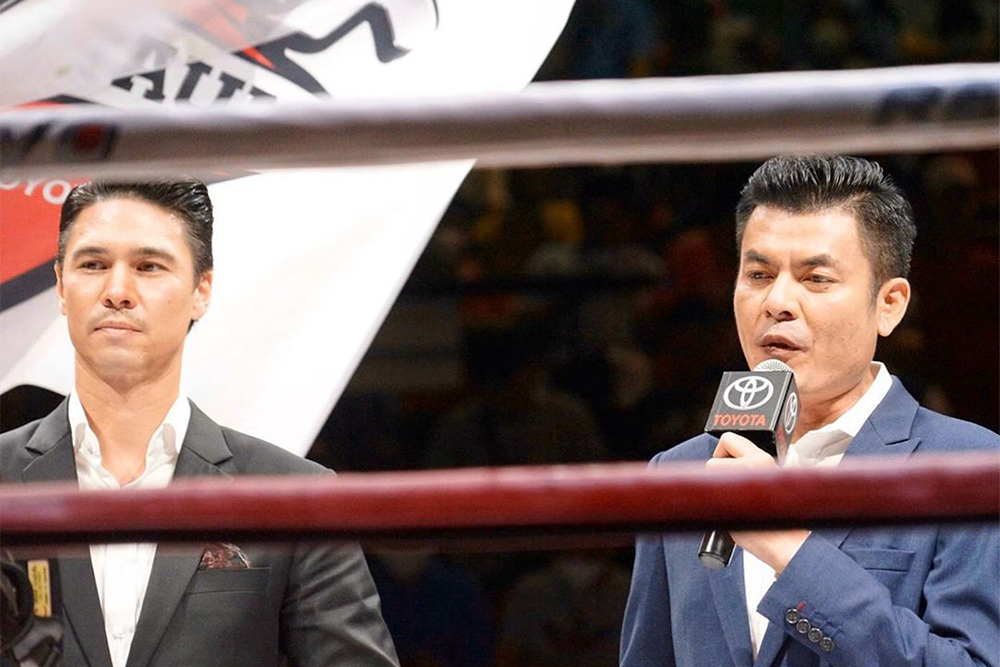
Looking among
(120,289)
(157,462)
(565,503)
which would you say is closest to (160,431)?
(157,462)

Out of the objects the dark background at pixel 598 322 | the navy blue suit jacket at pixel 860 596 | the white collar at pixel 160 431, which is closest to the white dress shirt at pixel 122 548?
the white collar at pixel 160 431

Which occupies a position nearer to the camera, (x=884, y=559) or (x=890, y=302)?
(x=884, y=559)

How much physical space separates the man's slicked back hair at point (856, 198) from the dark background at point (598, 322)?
1302mm

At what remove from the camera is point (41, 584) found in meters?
1.00

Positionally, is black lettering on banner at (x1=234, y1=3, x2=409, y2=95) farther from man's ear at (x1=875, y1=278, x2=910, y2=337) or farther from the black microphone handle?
the black microphone handle

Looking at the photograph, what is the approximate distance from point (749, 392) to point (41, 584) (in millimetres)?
519

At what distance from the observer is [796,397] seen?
0.96 meters

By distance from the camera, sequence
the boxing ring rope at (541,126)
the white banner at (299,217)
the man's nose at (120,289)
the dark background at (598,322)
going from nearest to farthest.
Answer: the boxing ring rope at (541,126) < the man's nose at (120,289) < the white banner at (299,217) < the dark background at (598,322)

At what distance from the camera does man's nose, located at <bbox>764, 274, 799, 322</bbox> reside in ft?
3.41

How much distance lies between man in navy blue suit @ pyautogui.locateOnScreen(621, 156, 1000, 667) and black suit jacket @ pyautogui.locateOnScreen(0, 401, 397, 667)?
0.21 m

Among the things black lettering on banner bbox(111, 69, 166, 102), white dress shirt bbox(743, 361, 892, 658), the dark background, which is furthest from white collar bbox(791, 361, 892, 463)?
the dark background

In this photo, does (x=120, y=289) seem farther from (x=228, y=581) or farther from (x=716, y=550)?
(x=716, y=550)

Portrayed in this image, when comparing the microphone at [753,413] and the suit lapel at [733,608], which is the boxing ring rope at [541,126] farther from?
the suit lapel at [733,608]

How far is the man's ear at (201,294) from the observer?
1179 millimetres
